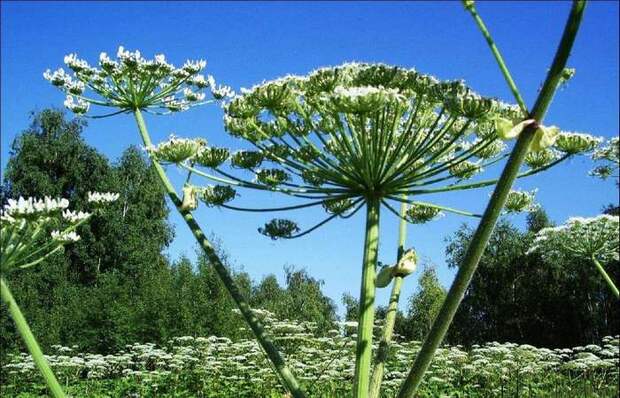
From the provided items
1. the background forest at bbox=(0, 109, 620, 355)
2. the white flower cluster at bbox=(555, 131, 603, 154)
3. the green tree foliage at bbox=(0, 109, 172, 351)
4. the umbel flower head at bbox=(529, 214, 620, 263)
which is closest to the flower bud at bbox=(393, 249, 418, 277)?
the white flower cluster at bbox=(555, 131, 603, 154)

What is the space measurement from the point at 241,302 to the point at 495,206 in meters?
1.22

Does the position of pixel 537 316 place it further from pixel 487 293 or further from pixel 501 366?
pixel 501 366

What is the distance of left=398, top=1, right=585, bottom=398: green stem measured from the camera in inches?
72.0

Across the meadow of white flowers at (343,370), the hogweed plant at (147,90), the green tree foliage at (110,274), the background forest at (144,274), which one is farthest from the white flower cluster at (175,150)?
the background forest at (144,274)

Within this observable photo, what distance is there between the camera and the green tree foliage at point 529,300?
43.2 metres

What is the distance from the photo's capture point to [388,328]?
3.24 metres

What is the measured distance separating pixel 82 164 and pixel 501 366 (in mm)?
42225

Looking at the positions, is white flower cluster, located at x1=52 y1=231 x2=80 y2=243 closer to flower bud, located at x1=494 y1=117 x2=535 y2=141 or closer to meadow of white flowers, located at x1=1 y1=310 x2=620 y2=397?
flower bud, located at x1=494 y1=117 x2=535 y2=141

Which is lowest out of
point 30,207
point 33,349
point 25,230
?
point 33,349

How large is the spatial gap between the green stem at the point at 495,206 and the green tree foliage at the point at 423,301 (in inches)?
1618

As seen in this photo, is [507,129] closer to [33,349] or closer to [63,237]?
[33,349]

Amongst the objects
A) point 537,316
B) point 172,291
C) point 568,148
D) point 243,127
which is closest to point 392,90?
point 243,127

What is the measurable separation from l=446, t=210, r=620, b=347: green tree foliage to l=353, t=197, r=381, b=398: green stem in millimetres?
40868

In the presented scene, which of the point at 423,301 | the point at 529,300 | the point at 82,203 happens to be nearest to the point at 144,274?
the point at 82,203
